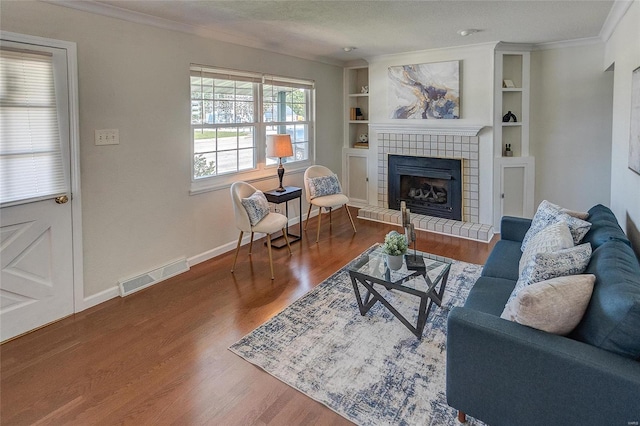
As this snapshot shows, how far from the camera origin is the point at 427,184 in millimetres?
5480

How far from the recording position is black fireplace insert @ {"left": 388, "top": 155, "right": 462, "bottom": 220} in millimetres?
5168

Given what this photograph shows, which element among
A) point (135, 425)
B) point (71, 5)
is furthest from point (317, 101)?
point (135, 425)

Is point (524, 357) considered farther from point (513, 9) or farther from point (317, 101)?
point (317, 101)

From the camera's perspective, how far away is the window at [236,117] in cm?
395

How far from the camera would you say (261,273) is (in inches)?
147

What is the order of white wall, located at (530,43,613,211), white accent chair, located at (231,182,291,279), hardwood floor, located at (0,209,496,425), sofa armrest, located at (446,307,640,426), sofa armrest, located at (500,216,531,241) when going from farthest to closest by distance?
white wall, located at (530,43,613,211), white accent chair, located at (231,182,291,279), sofa armrest, located at (500,216,531,241), hardwood floor, located at (0,209,496,425), sofa armrest, located at (446,307,640,426)

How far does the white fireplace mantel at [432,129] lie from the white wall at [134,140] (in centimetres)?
228

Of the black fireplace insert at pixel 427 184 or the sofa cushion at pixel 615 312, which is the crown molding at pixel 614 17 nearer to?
the black fireplace insert at pixel 427 184

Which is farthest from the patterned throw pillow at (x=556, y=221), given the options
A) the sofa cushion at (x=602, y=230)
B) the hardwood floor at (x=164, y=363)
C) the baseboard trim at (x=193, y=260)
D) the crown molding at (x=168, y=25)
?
the crown molding at (x=168, y=25)

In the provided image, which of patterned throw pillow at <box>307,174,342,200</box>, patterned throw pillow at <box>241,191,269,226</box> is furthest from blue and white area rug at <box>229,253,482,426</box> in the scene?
patterned throw pillow at <box>307,174,342,200</box>

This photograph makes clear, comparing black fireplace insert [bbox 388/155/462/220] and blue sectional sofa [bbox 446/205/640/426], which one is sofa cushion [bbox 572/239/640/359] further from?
black fireplace insert [bbox 388/155/462/220]

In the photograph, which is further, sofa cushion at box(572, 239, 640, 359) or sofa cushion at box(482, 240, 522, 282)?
sofa cushion at box(482, 240, 522, 282)

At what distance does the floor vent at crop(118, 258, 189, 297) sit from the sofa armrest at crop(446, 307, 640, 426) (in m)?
2.72

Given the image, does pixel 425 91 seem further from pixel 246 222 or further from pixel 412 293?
pixel 412 293
